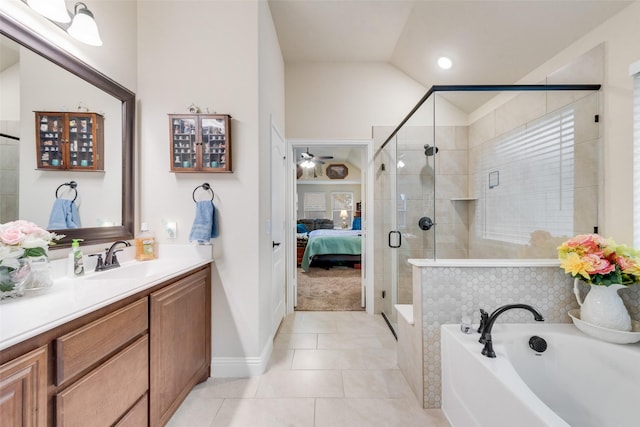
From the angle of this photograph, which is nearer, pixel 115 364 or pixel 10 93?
pixel 115 364

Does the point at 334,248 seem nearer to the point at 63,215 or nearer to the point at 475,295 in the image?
the point at 475,295

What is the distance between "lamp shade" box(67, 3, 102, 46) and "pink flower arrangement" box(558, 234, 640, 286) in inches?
114

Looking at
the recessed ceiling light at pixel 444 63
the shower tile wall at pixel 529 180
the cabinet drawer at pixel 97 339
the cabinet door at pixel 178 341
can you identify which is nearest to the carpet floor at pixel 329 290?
the cabinet door at pixel 178 341

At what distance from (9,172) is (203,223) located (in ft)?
3.00

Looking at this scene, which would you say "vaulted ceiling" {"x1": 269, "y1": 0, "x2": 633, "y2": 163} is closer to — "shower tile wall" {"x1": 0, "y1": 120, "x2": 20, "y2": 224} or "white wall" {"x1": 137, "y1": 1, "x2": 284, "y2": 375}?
"white wall" {"x1": 137, "y1": 1, "x2": 284, "y2": 375}

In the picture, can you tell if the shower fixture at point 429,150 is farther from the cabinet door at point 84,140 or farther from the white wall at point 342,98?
the cabinet door at point 84,140

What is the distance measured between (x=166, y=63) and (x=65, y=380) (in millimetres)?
2014

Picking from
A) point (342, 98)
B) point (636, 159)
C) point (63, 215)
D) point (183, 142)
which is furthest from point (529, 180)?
point (63, 215)

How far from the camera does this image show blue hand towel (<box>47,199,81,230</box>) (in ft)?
4.57

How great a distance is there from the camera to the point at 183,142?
189cm

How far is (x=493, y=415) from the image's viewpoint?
1.10 meters

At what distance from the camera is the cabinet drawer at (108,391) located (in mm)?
882

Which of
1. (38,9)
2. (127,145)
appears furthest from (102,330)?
(38,9)

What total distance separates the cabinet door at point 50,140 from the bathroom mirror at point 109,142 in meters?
0.04
